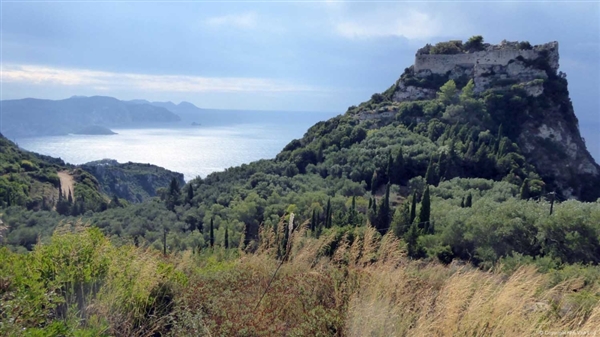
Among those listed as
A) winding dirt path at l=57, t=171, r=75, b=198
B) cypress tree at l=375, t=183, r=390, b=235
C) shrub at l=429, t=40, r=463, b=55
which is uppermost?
shrub at l=429, t=40, r=463, b=55

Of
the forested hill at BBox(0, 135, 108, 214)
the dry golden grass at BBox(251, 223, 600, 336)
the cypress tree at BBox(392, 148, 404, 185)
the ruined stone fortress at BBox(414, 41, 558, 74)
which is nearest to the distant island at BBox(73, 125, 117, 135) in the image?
the forested hill at BBox(0, 135, 108, 214)

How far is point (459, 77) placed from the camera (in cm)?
4709

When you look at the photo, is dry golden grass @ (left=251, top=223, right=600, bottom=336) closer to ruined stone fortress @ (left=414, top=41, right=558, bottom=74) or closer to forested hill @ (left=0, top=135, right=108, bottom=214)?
forested hill @ (left=0, top=135, right=108, bottom=214)

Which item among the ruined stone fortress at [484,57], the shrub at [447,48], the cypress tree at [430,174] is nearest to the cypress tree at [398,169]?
the cypress tree at [430,174]

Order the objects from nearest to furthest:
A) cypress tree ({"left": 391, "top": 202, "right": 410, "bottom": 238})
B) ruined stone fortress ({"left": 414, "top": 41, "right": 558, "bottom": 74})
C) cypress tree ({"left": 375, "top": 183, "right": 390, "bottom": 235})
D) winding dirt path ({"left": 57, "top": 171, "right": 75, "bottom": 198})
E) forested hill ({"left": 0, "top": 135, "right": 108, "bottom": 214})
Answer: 1. cypress tree ({"left": 391, "top": 202, "right": 410, "bottom": 238})
2. cypress tree ({"left": 375, "top": 183, "right": 390, "bottom": 235})
3. forested hill ({"left": 0, "top": 135, "right": 108, "bottom": 214})
4. ruined stone fortress ({"left": 414, "top": 41, "right": 558, "bottom": 74})
5. winding dirt path ({"left": 57, "top": 171, "right": 75, "bottom": 198})

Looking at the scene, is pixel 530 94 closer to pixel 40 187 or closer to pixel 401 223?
pixel 401 223

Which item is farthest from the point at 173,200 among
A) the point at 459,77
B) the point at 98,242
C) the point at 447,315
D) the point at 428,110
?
the point at 459,77

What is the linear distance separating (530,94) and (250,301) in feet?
142

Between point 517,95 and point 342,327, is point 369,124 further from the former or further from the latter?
point 342,327

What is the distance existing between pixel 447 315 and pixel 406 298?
0.55 meters

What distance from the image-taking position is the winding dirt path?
143 ft

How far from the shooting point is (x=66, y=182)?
47.8m

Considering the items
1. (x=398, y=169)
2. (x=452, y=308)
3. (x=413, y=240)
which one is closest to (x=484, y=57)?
(x=398, y=169)

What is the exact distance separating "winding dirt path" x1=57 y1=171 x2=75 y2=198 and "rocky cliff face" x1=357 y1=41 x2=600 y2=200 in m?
32.5
